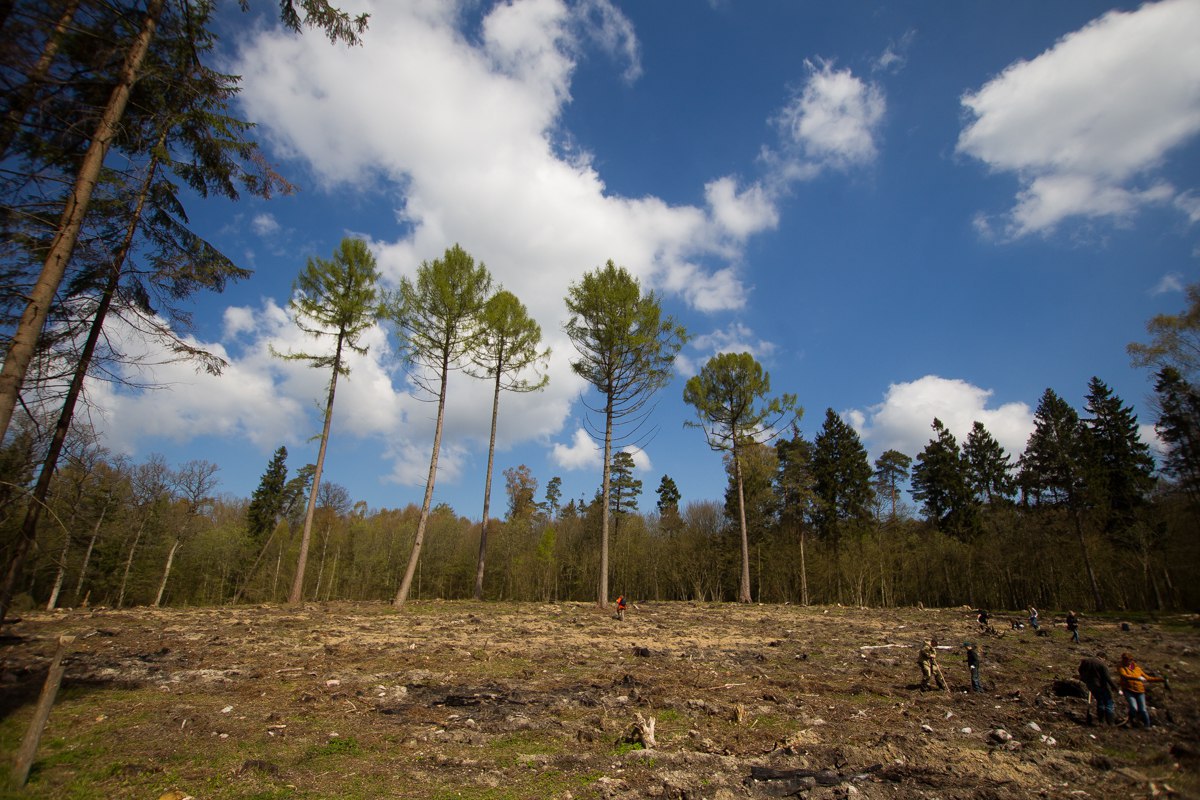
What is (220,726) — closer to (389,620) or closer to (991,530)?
(389,620)

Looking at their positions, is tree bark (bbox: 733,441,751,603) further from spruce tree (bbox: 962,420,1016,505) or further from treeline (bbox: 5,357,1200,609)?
spruce tree (bbox: 962,420,1016,505)

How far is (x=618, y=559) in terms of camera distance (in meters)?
42.8

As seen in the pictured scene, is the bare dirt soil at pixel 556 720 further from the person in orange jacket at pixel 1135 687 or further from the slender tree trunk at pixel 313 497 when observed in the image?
the slender tree trunk at pixel 313 497

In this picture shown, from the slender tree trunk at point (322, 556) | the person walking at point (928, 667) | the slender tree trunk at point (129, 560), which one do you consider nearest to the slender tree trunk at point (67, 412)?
the person walking at point (928, 667)

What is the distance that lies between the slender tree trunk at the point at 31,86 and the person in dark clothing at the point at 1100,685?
52.3ft

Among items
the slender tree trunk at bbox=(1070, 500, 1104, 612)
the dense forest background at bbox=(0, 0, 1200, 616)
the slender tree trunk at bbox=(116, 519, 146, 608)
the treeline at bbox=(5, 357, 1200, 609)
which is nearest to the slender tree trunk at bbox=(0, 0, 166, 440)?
the dense forest background at bbox=(0, 0, 1200, 616)

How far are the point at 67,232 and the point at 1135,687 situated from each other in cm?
1495

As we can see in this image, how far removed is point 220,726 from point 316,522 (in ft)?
163

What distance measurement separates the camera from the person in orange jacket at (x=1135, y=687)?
20.5 ft

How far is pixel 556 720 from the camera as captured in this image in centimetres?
680

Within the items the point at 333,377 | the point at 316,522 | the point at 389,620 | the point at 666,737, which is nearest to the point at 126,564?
the point at 316,522

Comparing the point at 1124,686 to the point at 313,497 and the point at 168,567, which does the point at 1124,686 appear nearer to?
the point at 313,497

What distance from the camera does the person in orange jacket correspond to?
6.26 meters

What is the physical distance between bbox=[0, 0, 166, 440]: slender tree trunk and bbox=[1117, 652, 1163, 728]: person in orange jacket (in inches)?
548
